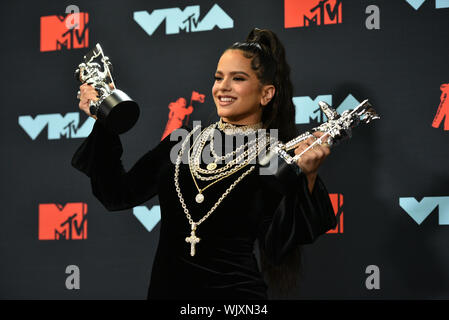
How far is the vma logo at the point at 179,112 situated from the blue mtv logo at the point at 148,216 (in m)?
0.33

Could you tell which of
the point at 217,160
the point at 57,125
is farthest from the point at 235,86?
the point at 57,125

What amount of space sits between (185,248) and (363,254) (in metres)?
0.90

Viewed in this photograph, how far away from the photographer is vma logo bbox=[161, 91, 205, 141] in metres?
2.43

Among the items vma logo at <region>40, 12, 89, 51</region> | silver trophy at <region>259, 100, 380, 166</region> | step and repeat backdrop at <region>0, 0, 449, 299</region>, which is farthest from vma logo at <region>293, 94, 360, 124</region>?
vma logo at <region>40, 12, 89, 51</region>

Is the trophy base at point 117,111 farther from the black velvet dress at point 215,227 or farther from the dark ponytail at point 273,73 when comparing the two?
the dark ponytail at point 273,73

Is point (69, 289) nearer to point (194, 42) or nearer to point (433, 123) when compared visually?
point (194, 42)

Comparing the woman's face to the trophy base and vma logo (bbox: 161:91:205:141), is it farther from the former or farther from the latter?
vma logo (bbox: 161:91:205:141)

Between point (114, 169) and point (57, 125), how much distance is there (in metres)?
1.01

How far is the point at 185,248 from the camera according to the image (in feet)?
5.21

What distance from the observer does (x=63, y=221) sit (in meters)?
2.53

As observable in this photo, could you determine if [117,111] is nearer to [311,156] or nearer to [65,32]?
[311,156]

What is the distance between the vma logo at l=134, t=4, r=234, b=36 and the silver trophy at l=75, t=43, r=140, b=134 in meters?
0.91
